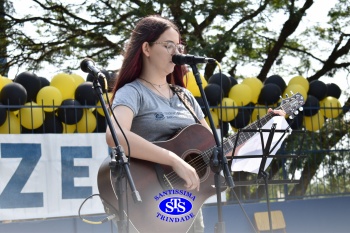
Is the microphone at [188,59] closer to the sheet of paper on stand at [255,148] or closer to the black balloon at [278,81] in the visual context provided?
the sheet of paper on stand at [255,148]

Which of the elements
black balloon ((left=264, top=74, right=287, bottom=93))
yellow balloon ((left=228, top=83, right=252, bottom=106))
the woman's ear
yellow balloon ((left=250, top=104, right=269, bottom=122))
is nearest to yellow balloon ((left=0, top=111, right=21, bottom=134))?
yellow balloon ((left=228, top=83, right=252, bottom=106))

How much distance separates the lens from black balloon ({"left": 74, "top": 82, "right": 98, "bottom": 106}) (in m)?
7.95

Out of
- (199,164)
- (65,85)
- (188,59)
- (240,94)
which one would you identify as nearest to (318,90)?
(240,94)

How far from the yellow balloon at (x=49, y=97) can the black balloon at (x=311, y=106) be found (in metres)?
3.32

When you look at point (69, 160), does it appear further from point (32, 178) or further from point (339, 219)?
point (339, 219)

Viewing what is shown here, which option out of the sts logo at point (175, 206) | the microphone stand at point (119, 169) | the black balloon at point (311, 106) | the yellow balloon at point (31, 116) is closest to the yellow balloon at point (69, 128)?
the yellow balloon at point (31, 116)

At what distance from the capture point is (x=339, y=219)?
945 centimetres

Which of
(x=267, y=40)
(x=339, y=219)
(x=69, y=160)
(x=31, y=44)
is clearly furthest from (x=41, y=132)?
(x=267, y=40)

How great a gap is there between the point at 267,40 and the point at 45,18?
3.93 metres

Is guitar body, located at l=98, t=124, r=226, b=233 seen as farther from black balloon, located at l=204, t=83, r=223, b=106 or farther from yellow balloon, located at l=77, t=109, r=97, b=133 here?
black balloon, located at l=204, t=83, r=223, b=106

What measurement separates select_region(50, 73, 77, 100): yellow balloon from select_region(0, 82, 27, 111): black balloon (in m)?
0.62

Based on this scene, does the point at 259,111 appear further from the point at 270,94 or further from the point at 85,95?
the point at 85,95

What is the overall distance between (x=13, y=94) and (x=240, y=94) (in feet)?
9.48

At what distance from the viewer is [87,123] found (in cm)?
793
